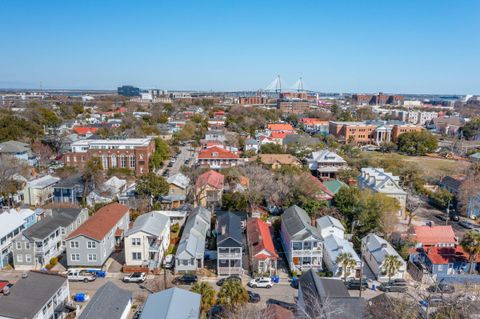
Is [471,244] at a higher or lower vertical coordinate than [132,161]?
lower

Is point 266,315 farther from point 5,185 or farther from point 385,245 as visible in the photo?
point 5,185

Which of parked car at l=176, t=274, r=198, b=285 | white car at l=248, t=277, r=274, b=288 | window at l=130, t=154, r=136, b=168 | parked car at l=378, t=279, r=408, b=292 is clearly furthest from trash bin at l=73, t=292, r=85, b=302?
window at l=130, t=154, r=136, b=168

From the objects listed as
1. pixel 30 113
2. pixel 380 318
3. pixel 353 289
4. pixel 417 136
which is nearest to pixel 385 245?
pixel 353 289

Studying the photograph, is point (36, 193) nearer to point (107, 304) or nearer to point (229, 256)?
point (107, 304)

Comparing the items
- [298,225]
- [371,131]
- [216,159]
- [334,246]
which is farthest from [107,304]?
[371,131]

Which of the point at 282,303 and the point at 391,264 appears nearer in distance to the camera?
the point at 282,303
